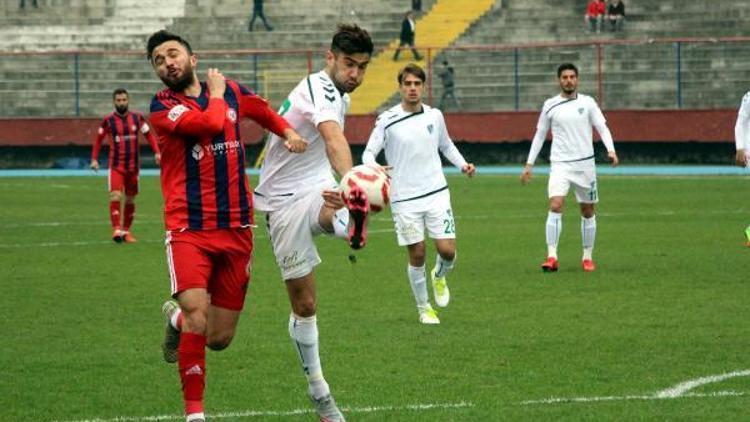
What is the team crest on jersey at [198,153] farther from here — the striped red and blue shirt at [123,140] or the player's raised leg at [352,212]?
the striped red and blue shirt at [123,140]

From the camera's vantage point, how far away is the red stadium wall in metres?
40.1

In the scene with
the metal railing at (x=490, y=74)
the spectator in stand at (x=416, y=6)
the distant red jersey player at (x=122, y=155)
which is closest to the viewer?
the distant red jersey player at (x=122, y=155)

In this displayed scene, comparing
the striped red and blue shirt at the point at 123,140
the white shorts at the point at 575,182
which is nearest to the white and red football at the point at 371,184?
the white shorts at the point at 575,182

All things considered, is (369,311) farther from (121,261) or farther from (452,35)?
(452,35)

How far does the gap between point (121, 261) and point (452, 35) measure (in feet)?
101

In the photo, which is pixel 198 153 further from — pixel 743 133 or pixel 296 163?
pixel 743 133

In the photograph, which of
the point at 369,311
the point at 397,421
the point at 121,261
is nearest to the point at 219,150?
the point at 397,421

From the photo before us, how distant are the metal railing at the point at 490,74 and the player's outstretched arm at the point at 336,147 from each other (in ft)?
112

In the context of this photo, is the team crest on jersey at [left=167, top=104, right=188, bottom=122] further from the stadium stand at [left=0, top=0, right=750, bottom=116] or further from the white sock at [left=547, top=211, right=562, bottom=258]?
the stadium stand at [left=0, top=0, right=750, bottom=116]

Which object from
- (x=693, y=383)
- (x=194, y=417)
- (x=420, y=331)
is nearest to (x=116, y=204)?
(x=420, y=331)

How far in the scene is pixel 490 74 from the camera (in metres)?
45.0

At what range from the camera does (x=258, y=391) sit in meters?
9.91

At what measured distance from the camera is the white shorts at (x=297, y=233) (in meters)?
8.98

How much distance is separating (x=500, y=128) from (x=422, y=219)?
28.3 metres
